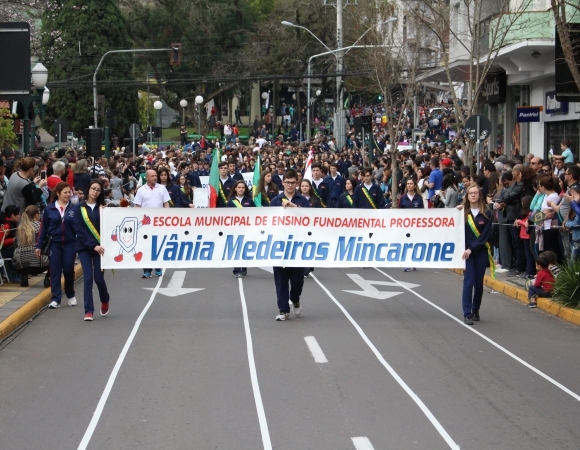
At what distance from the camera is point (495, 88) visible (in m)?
38.7

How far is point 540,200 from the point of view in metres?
16.9

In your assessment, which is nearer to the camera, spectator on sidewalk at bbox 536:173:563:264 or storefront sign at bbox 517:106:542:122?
spectator on sidewalk at bbox 536:173:563:264

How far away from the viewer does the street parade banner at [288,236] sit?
14.6 metres

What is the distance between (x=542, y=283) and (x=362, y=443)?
8.52 m

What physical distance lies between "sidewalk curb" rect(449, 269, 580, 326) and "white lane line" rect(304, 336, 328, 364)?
159 inches

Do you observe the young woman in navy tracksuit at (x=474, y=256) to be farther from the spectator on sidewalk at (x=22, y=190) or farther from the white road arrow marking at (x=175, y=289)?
the spectator on sidewalk at (x=22, y=190)

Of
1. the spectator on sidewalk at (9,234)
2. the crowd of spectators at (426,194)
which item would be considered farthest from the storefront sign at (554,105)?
the spectator on sidewalk at (9,234)

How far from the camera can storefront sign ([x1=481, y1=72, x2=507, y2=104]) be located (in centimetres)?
3769

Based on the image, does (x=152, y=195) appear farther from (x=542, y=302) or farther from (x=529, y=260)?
(x=542, y=302)

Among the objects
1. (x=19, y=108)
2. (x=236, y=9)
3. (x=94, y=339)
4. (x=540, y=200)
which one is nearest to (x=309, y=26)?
(x=236, y=9)

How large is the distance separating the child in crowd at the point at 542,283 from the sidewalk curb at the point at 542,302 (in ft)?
0.34

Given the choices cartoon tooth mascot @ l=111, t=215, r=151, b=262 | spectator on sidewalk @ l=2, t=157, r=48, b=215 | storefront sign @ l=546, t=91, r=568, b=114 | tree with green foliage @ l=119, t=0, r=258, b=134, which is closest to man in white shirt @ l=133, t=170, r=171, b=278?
spectator on sidewalk @ l=2, t=157, r=48, b=215

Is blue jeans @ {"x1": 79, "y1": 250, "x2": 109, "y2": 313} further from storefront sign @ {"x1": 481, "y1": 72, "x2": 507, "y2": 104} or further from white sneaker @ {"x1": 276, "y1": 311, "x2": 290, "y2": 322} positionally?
storefront sign @ {"x1": 481, "y1": 72, "x2": 507, "y2": 104}

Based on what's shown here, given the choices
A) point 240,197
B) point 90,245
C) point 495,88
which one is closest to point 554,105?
point 495,88
